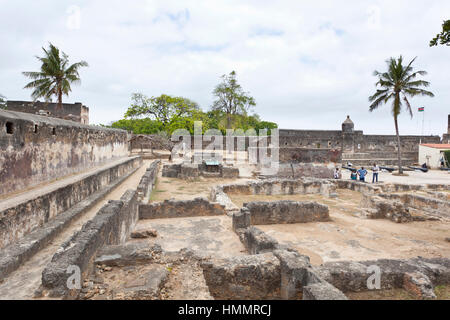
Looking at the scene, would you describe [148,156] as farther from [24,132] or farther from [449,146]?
[449,146]

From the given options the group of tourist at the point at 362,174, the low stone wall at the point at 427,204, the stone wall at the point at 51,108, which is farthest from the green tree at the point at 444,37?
the stone wall at the point at 51,108

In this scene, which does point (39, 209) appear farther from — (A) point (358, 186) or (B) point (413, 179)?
(B) point (413, 179)

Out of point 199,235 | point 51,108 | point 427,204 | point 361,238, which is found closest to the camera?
point 199,235

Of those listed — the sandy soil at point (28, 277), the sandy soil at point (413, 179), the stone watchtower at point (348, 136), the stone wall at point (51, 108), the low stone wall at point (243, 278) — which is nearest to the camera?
the sandy soil at point (28, 277)

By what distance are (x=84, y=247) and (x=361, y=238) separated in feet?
23.8

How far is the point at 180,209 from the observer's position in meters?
9.18

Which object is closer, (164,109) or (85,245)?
(85,245)

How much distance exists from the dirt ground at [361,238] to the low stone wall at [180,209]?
1.84 metres

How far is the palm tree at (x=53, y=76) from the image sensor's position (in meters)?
17.6

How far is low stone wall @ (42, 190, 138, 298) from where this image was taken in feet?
9.31

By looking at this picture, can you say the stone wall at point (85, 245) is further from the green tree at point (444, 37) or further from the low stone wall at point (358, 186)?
the low stone wall at point (358, 186)

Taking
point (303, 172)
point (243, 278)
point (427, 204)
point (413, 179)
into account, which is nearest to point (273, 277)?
point (243, 278)

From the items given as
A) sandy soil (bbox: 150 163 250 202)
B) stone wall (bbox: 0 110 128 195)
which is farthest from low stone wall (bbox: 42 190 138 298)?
sandy soil (bbox: 150 163 250 202)
